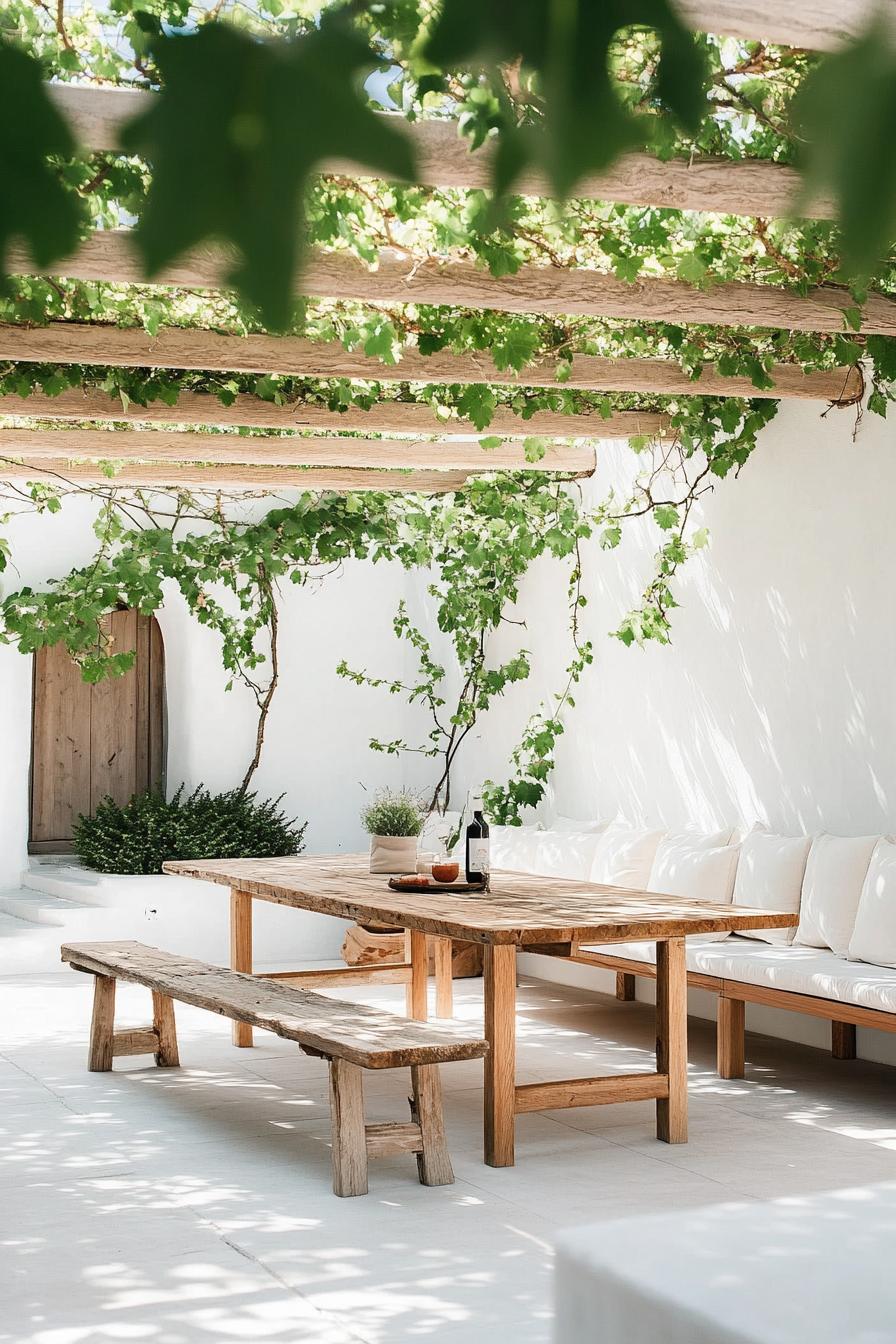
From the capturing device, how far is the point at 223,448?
21.7 ft

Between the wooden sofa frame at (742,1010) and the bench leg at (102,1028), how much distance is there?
68.2 inches

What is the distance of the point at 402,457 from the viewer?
6953 mm

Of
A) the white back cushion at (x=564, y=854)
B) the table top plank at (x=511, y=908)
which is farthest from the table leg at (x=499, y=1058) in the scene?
the white back cushion at (x=564, y=854)

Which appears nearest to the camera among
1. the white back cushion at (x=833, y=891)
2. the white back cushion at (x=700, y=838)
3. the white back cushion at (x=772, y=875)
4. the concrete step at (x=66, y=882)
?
the white back cushion at (x=833, y=891)

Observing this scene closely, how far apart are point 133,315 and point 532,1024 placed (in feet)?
11.7

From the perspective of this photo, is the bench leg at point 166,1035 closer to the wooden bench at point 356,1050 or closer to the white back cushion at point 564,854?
the wooden bench at point 356,1050

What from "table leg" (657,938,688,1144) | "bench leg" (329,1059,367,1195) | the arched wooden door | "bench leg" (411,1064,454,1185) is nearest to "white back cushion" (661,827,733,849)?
"table leg" (657,938,688,1144)

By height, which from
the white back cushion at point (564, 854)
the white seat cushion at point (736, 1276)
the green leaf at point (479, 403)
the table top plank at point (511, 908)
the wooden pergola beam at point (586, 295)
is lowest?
the white seat cushion at point (736, 1276)

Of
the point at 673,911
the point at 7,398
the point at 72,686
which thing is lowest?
the point at 673,911

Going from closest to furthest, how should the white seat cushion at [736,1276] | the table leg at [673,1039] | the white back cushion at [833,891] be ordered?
the white seat cushion at [736,1276] < the table leg at [673,1039] < the white back cushion at [833,891]

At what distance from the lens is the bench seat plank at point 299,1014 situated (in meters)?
3.89

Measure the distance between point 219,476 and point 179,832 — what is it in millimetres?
2210

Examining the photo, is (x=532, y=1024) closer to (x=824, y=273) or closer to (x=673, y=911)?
(x=673, y=911)

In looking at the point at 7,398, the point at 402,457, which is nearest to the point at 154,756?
the point at 402,457
